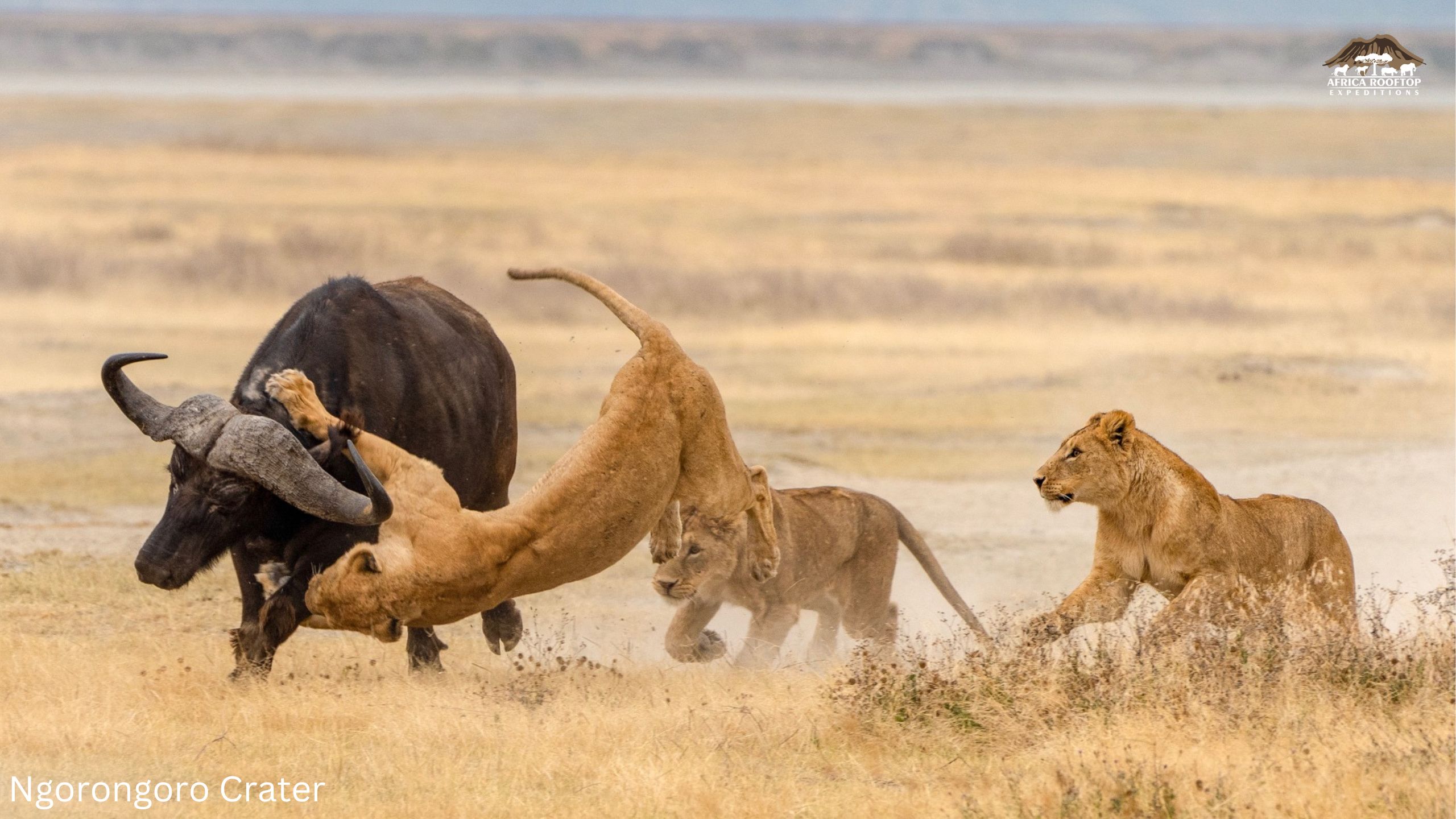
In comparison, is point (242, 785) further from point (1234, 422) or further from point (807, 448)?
point (1234, 422)

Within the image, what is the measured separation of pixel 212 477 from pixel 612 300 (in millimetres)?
1701

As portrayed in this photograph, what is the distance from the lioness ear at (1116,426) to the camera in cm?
873

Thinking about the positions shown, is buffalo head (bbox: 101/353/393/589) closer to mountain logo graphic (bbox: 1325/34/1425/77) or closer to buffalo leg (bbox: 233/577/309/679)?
buffalo leg (bbox: 233/577/309/679)

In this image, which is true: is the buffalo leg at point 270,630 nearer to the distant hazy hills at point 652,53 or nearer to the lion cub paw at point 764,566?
the lion cub paw at point 764,566

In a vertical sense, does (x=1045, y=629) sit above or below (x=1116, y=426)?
below

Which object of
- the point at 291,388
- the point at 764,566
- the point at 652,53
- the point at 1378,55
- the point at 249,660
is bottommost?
the point at 652,53

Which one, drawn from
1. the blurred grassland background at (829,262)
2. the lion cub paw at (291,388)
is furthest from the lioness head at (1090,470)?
the blurred grassland background at (829,262)

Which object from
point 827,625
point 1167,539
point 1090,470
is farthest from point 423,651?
point 1167,539

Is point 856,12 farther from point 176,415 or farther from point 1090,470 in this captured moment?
point 176,415

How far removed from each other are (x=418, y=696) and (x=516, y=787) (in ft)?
4.41

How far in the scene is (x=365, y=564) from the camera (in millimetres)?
6832

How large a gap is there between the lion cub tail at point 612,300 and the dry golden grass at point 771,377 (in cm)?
159

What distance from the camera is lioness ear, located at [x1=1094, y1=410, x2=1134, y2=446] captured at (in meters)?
8.73

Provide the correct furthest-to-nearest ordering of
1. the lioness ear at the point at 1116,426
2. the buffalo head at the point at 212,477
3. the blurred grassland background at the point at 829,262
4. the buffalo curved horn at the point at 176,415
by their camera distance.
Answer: the blurred grassland background at the point at 829,262
the lioness ear at the point at 1116,426
the buffalo curved horn at the point at 176,415
the buffalo head at the point at 212,477
